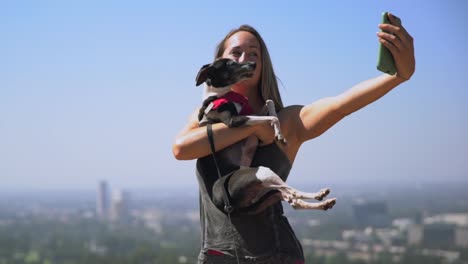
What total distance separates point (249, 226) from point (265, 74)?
0.56 metres

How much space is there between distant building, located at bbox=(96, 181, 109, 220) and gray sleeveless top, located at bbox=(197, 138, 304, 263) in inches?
4529

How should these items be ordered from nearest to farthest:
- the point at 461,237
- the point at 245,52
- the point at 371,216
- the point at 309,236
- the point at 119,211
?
the point at 245,52 → the point at 461,237 → the point at 309,236 → the point at 371,216 → the point at 119,211

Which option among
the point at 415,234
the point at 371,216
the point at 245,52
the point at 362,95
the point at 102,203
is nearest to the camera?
the point at 362,95

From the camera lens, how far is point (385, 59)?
2.40 metres

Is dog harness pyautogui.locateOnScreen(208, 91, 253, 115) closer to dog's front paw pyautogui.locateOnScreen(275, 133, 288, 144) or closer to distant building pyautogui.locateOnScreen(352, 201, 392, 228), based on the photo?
dog's front paw pyautogui.locateOnScreen(275, 133, 288, 144)

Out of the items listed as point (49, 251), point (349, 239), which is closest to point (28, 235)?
point (49, 251)

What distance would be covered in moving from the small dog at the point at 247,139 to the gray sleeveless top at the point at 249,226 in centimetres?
4

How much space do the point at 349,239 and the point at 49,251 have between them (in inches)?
1085

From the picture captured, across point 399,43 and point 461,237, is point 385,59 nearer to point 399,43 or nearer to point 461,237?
point 399,43

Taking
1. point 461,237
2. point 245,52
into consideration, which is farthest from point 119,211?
point 245,52

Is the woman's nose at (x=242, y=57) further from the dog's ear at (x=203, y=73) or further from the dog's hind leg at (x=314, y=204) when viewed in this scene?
the dog's hind leg at (x=314, y=204)

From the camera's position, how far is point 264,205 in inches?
92.4

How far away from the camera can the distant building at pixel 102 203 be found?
406 feet

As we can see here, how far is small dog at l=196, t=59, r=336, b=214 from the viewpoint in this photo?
2260mm
